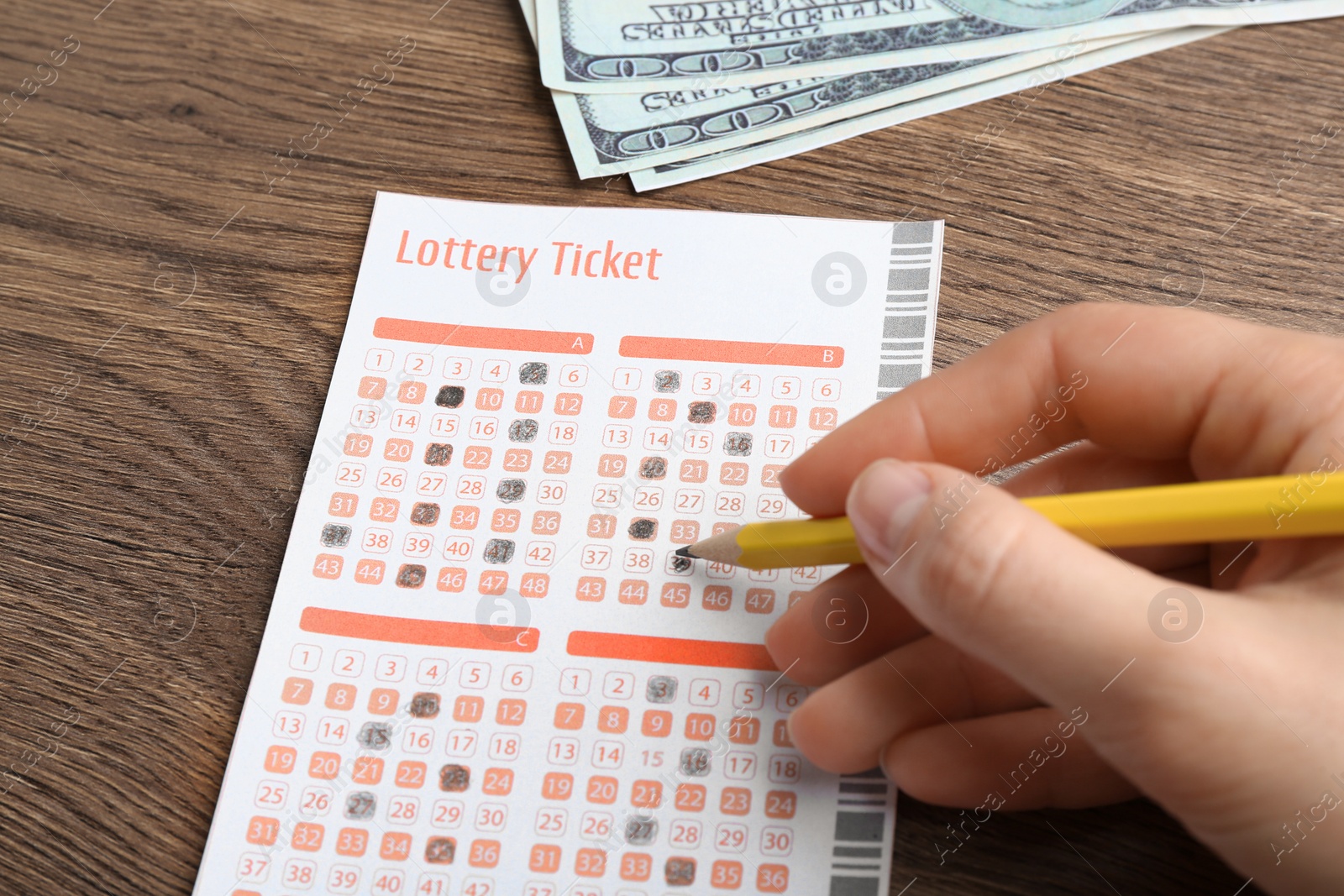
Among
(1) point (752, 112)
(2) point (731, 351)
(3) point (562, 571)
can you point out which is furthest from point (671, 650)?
(1) point (752, 112)

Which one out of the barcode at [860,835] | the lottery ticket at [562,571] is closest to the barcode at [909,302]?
the lottery ticket at [562,571]

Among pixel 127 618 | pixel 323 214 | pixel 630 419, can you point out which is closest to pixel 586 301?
pixel 630 419

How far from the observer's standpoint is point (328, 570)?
0.51 m

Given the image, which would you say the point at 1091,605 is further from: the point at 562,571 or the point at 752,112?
the point at 752,112

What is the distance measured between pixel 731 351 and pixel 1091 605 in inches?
10.4

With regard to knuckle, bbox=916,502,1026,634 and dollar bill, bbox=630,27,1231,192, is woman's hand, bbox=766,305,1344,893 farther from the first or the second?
dollar bill, bbox=630,27,1231,192

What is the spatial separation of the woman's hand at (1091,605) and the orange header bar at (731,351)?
0.07m

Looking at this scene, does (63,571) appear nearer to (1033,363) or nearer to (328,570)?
(328,570)

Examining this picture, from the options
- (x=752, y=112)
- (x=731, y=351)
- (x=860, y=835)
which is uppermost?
(x=752, y=112)

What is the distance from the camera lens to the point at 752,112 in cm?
62

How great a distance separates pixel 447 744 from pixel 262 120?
452 mm

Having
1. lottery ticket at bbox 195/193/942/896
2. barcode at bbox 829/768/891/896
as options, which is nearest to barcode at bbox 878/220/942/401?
lottery ticket at bbox 195/193/942/896

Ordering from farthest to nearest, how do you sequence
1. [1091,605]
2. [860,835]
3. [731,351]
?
[731,351]
[860,835]
[1091,605]

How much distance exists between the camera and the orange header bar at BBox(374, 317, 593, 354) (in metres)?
0.56
